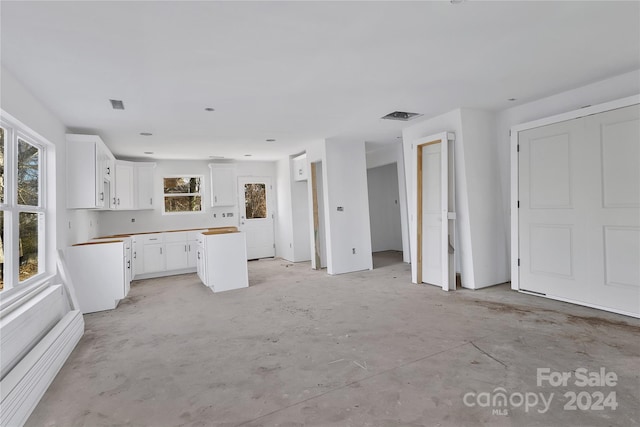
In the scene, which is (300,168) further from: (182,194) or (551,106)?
(551,106)

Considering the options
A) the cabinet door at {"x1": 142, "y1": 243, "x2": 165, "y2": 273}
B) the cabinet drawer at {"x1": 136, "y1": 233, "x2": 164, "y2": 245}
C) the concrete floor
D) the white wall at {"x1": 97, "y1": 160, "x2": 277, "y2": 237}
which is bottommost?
the concrete floor

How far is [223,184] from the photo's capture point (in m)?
7.60

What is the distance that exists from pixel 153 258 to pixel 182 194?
72.3 inches

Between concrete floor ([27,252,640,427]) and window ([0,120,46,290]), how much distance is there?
36.1 inches

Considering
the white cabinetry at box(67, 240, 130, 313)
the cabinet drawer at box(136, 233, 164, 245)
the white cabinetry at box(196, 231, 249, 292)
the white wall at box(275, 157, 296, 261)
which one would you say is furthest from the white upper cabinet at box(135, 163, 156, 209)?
the white wall at box(275, 157, 296, 261)

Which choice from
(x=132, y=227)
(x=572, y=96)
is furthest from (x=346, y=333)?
(x=132, y=227)

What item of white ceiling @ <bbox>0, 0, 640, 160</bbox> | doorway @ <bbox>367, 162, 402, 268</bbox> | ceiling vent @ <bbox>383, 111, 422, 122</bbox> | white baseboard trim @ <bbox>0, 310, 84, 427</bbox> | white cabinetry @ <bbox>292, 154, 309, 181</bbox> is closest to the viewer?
white baseboard trim @ <bbox>0, 310, 84, 427</bbox>

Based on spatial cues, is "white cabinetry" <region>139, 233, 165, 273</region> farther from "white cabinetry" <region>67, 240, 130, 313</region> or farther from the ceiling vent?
the ceiling vent

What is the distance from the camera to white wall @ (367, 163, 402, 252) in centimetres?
867

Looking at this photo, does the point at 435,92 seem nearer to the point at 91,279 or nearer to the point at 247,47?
the point at 247,47

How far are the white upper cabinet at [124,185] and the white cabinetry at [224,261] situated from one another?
2122 mm

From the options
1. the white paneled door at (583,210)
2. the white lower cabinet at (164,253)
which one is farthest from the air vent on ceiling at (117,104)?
the white paneled door at (583,210)

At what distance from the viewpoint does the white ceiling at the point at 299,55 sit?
214 cm

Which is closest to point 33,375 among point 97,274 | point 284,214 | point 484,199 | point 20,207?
point 20,207
